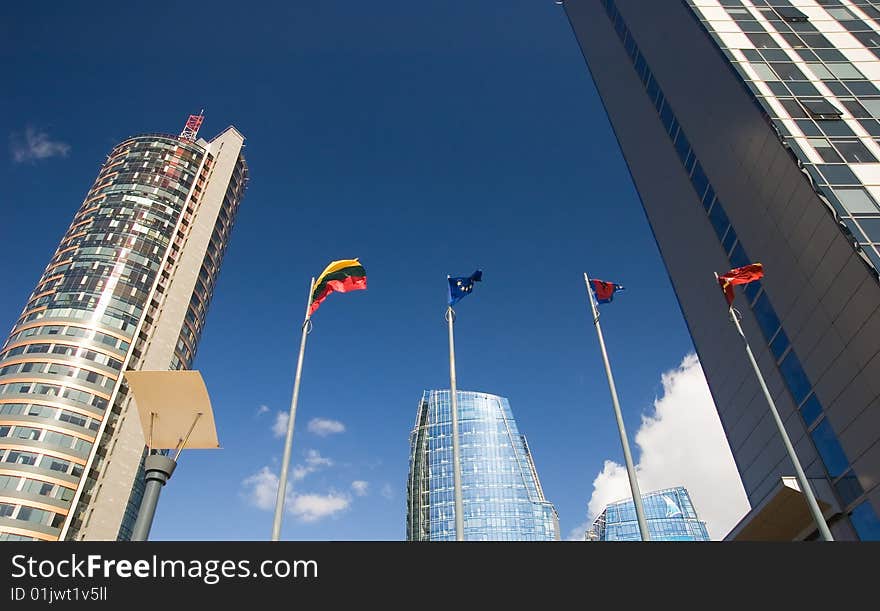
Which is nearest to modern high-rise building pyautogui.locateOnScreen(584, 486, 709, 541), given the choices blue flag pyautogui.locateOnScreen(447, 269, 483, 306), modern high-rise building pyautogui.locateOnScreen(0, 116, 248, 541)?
modern high-rise building pyautogui.locateOnScreen(0, 116, 248, 541)

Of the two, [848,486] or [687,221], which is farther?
[687,221]

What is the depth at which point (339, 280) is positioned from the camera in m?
22.6

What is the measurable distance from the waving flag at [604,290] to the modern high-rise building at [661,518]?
149801mm

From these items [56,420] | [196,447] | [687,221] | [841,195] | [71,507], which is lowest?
[196,447]

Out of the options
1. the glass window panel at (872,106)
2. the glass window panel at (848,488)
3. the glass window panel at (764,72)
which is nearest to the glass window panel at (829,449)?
the glass window panel at (848,488)

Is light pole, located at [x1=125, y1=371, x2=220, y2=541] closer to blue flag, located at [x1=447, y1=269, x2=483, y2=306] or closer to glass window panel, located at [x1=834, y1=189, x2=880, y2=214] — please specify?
blue flag, located at [x1=447, y1=269, x2=483, y2=306]

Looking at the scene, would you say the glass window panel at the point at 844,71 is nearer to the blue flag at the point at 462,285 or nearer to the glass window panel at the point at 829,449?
the glass window panel at the point at 829,449

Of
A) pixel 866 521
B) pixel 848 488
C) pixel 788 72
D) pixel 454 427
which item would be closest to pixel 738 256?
pixel 788 72

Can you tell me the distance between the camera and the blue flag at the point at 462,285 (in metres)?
23.5
